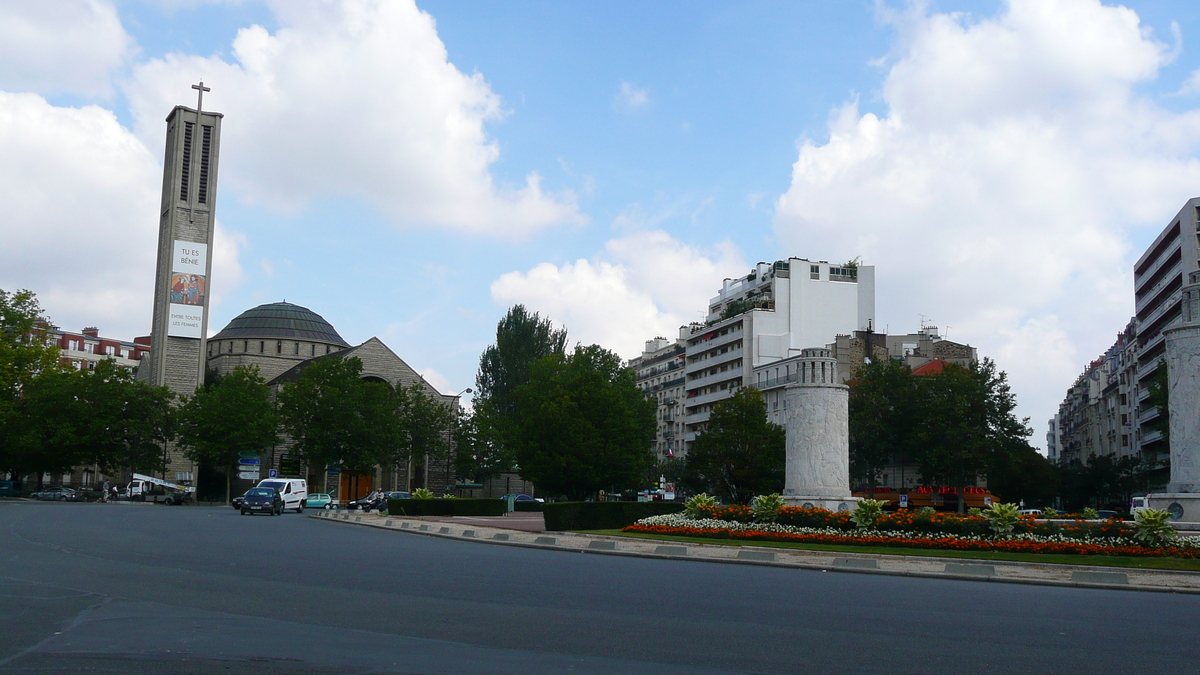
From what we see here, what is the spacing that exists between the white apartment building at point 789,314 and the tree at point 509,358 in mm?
18728

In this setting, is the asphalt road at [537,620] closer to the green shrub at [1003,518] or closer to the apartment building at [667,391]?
the green shrub at [1003,518]

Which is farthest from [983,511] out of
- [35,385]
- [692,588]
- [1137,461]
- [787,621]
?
[35,385]

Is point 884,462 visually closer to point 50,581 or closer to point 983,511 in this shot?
point 983,511

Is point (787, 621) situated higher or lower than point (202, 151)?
lower

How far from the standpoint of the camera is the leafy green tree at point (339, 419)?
66.3m

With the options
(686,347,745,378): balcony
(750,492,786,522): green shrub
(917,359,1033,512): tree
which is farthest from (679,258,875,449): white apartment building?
(750,492,786,522): green shrub

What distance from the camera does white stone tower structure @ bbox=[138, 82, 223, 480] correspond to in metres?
77.9

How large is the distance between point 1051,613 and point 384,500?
43.7 metres

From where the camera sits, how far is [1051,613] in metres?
12.2

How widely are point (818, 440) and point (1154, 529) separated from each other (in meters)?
12.8

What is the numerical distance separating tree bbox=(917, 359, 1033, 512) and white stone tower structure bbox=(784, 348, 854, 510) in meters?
27.6

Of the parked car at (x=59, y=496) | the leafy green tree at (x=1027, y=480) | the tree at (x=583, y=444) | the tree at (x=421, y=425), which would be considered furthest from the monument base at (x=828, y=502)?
the parked car at (x=59, y=496)

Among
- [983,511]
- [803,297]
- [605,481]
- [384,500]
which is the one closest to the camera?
[983,511]

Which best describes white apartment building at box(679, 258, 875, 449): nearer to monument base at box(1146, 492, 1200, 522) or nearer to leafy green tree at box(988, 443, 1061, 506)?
leafy green tree at box(988, 443, 1061, 506)
